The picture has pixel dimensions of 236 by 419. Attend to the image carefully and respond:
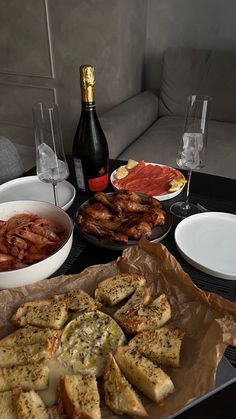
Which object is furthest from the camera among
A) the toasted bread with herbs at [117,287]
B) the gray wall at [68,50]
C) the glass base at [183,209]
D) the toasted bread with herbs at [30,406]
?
the gray wall at [68,50]

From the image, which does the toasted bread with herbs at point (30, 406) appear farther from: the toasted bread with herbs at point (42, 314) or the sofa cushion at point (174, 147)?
the sofa cushion at point (174, 147)

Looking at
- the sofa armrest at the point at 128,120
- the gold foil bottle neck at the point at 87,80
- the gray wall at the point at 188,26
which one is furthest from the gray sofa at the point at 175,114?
the gold foil bottle neck at the point at 87,80

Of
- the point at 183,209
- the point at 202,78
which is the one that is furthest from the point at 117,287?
the point at 202,78

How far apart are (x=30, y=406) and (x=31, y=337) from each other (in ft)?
0.47

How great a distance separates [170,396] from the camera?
607mm

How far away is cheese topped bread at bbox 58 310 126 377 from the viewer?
2.17 ft

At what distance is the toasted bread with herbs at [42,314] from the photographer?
72cm

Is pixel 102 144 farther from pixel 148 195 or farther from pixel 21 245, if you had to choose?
pixel 21 245

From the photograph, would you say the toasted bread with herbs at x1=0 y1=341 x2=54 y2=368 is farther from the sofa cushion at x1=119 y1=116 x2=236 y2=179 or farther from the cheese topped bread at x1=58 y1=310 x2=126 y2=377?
the sofa cushion at x1=119 y1=116 x2=236 y2=179

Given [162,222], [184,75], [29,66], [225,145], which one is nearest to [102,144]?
[162,222]

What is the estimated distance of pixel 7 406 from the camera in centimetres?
58

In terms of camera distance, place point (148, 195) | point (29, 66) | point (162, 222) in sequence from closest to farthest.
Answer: point (162, 222) → point (148, 195) → point (29, 66)

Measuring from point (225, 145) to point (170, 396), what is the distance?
1.88 meters

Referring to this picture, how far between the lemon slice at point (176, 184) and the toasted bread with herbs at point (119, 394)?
0.68m
